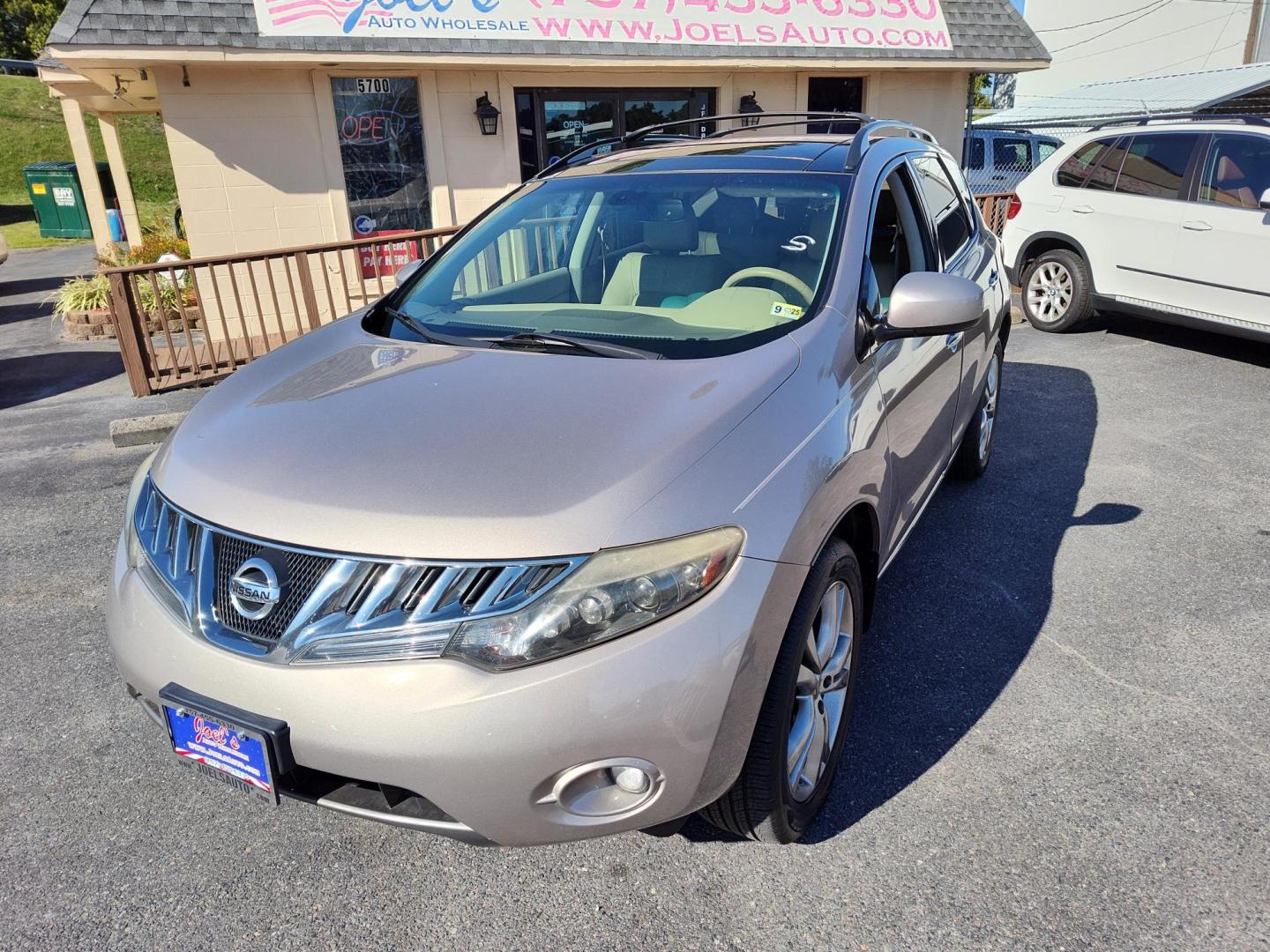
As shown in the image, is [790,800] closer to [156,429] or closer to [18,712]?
[18,712]

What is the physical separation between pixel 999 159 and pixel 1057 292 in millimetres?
9816

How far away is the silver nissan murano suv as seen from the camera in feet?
5.99

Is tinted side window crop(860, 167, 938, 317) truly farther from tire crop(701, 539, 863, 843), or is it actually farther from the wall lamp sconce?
the wall lamp sconce

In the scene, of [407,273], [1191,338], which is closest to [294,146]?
[407,273]

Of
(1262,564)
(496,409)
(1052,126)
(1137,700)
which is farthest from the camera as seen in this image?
(1052,126)

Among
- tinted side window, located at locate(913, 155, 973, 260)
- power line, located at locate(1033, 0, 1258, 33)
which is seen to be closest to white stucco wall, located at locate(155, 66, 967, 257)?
tinted side window, located at locate(913, 155, 973, 260)

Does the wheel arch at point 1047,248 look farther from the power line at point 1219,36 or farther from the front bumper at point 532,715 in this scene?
the power line at point 1219,36

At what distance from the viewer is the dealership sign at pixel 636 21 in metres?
8.73

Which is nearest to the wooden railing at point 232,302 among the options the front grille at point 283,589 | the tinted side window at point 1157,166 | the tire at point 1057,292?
the front grille at point 283,589

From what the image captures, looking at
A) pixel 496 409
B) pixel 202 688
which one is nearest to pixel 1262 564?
pixel 496 409

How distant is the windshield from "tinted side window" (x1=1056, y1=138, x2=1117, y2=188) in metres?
6.23

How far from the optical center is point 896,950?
2100 mm

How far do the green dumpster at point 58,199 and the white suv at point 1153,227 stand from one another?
22.9 m

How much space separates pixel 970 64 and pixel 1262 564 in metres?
9.30
